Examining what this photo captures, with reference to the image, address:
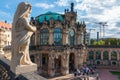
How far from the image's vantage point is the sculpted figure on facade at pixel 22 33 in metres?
6.44

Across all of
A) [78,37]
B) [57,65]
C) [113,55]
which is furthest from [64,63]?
[113,55]

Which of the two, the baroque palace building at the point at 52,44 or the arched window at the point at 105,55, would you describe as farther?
the arched window at the point at 105,55

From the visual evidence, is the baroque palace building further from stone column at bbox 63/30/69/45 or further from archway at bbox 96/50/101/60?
archway at bbox 96/50/101/60

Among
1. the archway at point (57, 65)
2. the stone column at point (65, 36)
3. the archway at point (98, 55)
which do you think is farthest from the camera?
the archway at point (98, 55)

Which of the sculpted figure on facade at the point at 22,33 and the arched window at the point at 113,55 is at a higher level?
the sculpted figure on facade at the point at 22,33

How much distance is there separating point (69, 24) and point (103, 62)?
22.9 meters

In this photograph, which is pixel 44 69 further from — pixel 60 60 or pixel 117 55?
pixel 117 55

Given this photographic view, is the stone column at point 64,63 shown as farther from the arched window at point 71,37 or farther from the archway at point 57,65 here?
the arched window at point 71,37

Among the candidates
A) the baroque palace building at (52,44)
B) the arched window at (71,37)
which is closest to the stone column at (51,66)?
the baroque palace building at (52,44)

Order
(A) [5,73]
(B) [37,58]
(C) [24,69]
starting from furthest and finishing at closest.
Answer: (B) [37,58] < (A) [5,73] < (C) [24,69]

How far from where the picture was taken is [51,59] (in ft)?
123

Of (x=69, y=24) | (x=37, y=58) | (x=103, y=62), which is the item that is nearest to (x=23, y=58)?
(x=37, y=58)

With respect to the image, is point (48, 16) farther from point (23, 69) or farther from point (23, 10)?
point (23, 69)

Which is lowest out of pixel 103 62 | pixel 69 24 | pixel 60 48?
pixel 103 62
